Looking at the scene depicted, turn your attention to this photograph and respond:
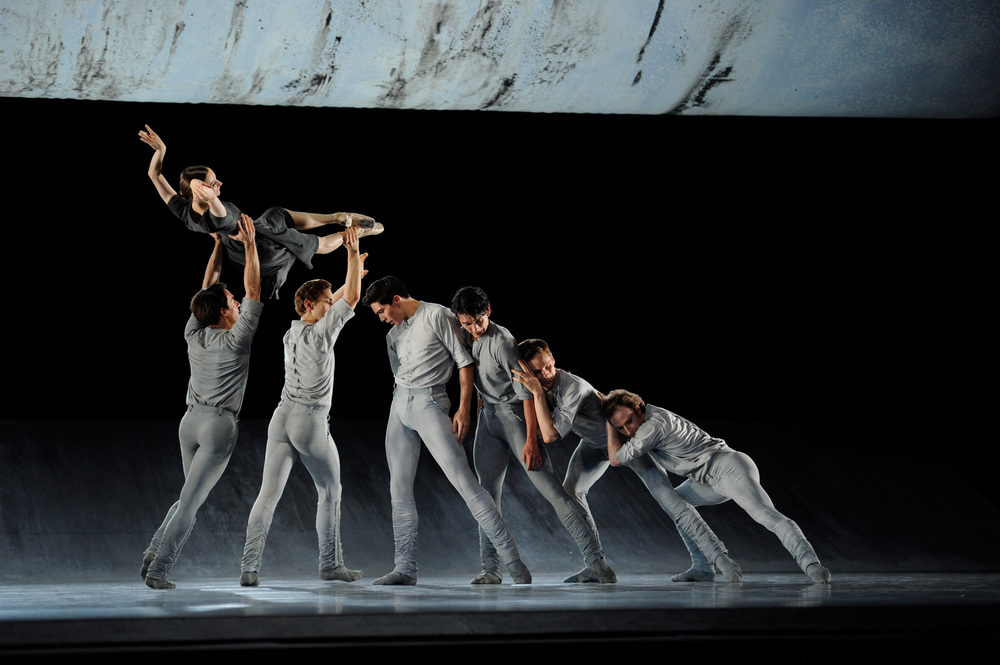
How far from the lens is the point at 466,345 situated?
14.1 ft

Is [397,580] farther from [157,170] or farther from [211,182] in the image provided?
[157,170]

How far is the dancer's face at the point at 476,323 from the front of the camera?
166 inches

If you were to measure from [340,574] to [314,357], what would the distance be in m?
0.92

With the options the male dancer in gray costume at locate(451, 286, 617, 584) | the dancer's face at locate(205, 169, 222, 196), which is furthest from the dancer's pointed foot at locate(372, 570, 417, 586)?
the dancer's face at locate(205, 169, 222, 196)

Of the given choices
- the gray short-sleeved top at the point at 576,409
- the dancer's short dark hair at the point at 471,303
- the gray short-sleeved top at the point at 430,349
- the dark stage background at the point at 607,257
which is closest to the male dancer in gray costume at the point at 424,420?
the gray short-sleeved top at the point at 430,349

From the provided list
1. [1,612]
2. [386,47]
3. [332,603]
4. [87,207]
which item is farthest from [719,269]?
[1,612]

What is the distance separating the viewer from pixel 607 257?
6.86 meters

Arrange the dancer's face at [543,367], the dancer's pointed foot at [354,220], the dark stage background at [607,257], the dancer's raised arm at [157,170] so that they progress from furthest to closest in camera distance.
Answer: the dark stage background at [607,257] < the dancer's pointed foot at [354,220] < the dancer's raised arm at [157,170] < the dancer's face at [543,367]

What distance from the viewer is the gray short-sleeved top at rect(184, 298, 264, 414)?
418 centimetres

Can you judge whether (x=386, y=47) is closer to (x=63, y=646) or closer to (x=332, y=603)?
(x=332, y=603)

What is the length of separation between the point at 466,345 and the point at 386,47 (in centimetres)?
205

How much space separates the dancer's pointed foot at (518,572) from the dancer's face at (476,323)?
888 mm

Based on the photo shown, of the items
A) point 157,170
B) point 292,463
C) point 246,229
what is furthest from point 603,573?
point 157,170

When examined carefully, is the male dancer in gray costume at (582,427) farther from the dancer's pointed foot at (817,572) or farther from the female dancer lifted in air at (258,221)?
the female dancer lifted in air at (258,221)
